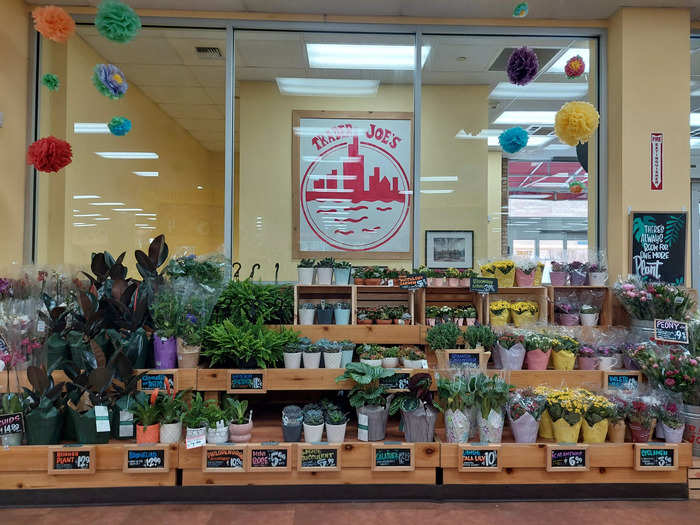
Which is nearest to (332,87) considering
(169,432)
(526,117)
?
(526,117)

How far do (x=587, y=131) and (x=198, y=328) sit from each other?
2765 millimetres

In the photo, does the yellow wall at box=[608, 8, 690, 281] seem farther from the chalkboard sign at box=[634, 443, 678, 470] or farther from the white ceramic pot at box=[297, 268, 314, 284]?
the white ceramic pot at box=[297, 268, 314, 284]

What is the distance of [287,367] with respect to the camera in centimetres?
286

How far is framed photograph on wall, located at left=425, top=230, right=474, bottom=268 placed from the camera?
4.25 metres

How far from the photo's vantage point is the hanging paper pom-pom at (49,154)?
3.09 metres

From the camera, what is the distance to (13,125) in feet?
12.1

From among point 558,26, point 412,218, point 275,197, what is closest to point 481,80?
point 558,26

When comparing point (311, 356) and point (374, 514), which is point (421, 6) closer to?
point (311, 356)

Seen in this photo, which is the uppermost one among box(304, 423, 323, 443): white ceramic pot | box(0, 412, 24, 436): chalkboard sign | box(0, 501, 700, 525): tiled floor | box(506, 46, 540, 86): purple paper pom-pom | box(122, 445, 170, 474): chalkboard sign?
box(506, 46, 540, 86): purple paper pom-pom

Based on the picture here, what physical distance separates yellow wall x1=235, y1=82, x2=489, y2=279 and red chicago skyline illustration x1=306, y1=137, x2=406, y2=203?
0.87 ft

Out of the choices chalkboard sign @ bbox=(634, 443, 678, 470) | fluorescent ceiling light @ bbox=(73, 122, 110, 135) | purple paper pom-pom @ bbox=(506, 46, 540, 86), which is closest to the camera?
chalkboard sign @ bbox=(634, 443, 678, 470)

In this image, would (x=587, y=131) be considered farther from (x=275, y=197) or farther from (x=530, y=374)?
(x=275, y=197)

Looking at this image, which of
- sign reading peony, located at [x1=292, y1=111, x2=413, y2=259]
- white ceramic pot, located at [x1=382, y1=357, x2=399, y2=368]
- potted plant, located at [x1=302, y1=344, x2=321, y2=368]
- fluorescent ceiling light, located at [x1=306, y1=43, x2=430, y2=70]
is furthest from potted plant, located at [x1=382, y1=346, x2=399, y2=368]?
fluorescent ceiling light, located at [x1=306, y1=43, x2=430, y2=70]

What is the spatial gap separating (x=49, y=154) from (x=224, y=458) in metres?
2.32
